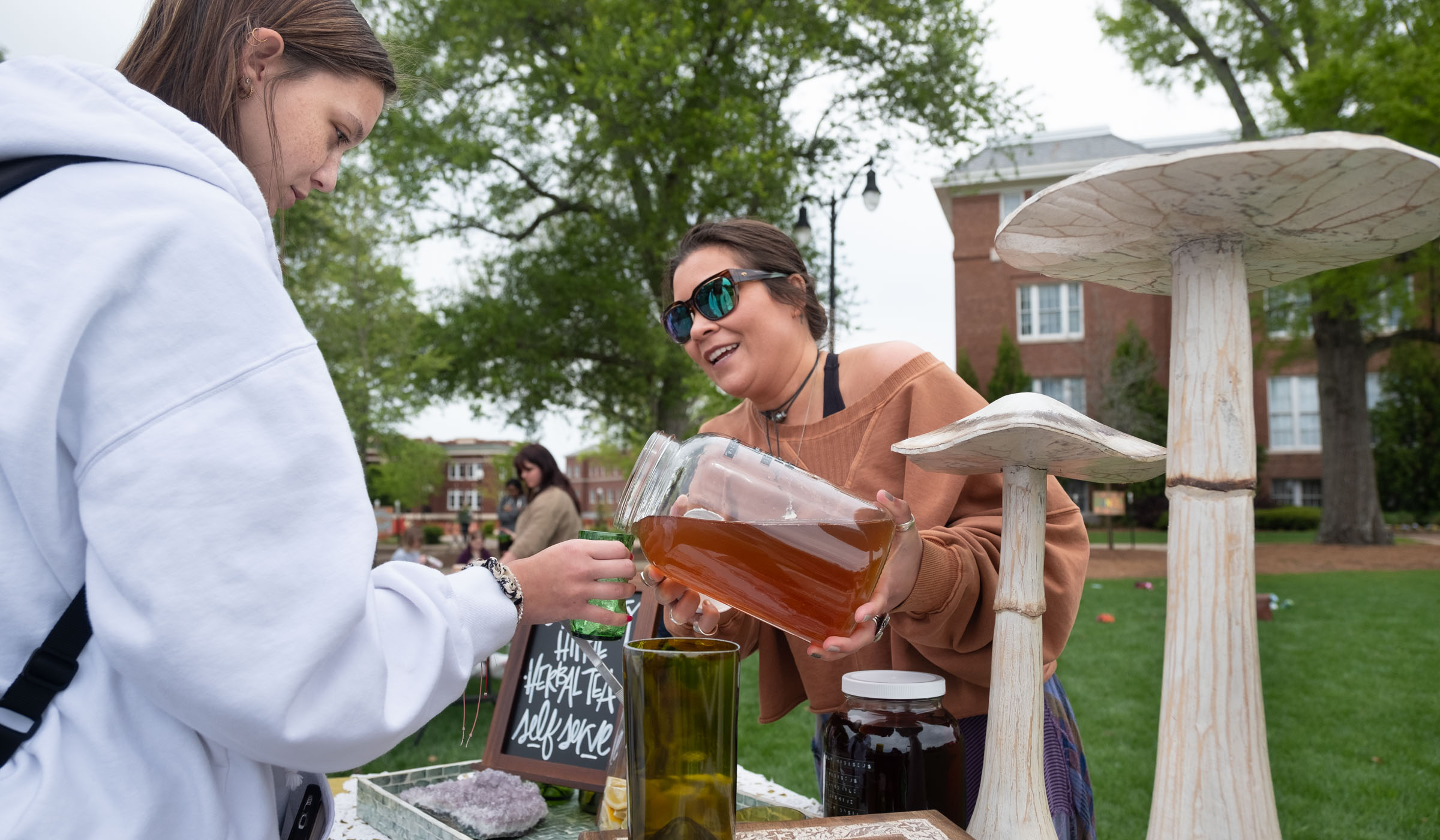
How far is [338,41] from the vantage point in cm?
126

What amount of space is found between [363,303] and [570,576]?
1486 cm

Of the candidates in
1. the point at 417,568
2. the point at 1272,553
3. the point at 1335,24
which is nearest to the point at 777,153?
the point at 1335,24

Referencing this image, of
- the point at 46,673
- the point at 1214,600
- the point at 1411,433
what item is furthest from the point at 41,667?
the point at 1411,433

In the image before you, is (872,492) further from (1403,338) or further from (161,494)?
(1403,338)

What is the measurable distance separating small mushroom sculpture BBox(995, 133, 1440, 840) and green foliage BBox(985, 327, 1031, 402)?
26.3 m

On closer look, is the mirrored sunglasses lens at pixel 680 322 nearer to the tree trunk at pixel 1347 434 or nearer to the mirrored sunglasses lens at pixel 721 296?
the mirrored sunglasses lens at pixel 721 296

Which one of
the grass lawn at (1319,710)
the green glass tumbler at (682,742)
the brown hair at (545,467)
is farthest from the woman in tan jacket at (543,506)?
the green glass tumbler at (682,742)

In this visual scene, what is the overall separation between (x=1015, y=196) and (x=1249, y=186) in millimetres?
29257

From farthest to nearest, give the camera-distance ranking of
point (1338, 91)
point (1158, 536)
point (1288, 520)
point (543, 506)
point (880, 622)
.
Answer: point (1288, 520)
point (1158, 536)
point (1338, 91)
point (543, 506)
point (880, 622)

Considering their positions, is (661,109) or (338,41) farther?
(661,109)

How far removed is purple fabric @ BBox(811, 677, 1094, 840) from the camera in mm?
1702

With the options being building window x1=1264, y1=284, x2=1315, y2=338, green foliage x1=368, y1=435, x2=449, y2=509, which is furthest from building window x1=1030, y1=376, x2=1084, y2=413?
green foliage x1=368, y1=435, x2=449, y2=509

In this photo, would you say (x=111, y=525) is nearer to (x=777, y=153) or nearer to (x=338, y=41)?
(x=338, y=41)

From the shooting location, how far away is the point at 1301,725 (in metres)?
6.17
